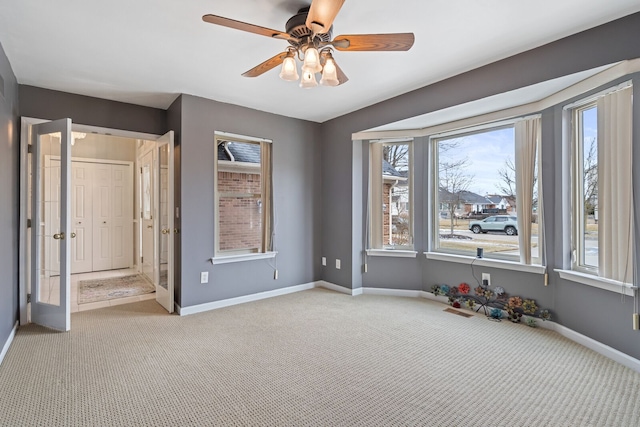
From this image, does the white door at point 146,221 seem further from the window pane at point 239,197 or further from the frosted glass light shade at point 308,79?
the frosted glass light shade at point 308,79

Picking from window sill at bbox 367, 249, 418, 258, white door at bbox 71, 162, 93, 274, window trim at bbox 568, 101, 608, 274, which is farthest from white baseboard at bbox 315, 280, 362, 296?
white door at bbox 71, 162, 93, 274

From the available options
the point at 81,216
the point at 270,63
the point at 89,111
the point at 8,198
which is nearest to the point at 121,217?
the point at 81,216

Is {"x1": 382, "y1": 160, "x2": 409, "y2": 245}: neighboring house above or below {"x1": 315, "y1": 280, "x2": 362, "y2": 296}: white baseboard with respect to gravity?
above

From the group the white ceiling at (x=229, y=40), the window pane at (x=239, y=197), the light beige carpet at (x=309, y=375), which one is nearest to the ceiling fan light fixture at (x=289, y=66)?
the white ceiling at (x=229, y=40)

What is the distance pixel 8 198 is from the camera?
2.77 m

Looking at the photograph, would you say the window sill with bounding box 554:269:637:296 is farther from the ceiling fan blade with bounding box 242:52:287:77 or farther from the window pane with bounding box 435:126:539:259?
the ceiling fan blade with bounding box 242:52:287:77

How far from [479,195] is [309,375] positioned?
284cm

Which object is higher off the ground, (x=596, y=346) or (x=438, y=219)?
(x=438, y=219)

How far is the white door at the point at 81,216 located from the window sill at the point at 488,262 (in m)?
5.74

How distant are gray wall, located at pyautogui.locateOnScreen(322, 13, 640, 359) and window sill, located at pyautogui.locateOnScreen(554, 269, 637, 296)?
0.20 ft

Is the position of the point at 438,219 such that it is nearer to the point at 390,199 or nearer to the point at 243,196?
the point at 390,199

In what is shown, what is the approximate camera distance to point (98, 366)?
2369 millimetres

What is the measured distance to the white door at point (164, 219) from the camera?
360 centimetres

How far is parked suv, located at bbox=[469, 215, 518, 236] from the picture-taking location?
137 inches
